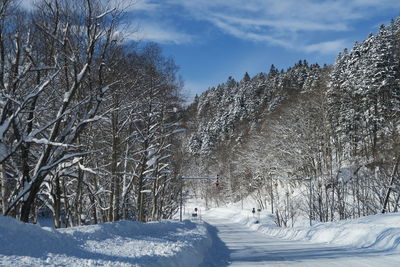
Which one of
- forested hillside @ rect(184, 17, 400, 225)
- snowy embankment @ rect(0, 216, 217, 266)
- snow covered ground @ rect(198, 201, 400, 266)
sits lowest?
snow covered ground @ rect(198, 201, 400, 266)

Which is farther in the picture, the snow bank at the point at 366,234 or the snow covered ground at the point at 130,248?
the snow bank at the point at 366,234

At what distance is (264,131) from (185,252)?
2142 inches

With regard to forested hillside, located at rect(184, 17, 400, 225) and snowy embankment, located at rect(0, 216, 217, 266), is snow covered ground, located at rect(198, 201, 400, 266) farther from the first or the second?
forested hillside, located at rect(184, 17, 400, 225)

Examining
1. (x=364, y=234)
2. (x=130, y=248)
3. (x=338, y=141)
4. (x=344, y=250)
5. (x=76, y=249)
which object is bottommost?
(x=344, y=250)

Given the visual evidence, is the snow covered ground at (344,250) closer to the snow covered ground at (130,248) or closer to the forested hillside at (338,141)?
the snow covered ground at (130,248)

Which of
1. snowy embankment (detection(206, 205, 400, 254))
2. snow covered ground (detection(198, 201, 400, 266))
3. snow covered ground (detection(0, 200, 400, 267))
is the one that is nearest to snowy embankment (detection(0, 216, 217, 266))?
snow covered ground (detection(0, 200, 400, 267))

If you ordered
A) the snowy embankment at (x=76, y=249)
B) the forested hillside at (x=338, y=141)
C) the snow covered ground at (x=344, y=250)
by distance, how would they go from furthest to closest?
the forested hillside at (x=338, y=141) → the snow covered ground at (x=344, y=250) → the snowy embankment at (x=76, y=249)

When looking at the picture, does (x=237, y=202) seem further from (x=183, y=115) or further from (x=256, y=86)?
(x=183, y=115)

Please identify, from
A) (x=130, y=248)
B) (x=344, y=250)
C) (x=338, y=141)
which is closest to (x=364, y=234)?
(x=344, y=250)

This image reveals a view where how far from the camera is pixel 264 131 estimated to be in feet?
208

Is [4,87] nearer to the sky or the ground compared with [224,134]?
nearer to the ground

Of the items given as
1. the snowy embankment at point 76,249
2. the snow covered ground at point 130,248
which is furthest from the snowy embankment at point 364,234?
the snowy embankment at point 76,249

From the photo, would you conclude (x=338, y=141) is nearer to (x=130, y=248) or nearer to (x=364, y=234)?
(x=364, y=234)

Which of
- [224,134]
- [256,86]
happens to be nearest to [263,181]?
[224,134]
